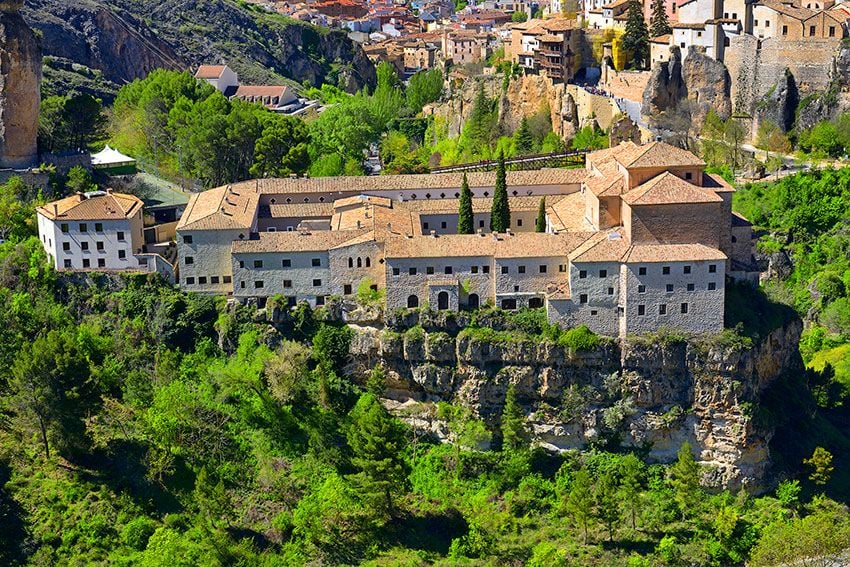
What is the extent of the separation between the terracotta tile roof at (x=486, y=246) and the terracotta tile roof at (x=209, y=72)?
192 ft

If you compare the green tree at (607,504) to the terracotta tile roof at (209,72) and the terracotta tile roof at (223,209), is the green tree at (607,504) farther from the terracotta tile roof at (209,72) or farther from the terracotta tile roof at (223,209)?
the terracotta tile roof at (209,72)

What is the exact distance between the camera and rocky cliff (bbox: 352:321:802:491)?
54156 millimetres

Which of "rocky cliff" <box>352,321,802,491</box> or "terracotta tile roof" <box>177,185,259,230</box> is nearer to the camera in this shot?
"rocky cliff" <box>352,321,802,491</box>

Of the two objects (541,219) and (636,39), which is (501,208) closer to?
(541,219)

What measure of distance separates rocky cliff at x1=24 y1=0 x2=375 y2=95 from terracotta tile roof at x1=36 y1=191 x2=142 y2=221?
182 feet

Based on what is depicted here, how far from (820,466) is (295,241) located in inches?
912

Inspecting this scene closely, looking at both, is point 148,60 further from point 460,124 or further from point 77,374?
point 77,374

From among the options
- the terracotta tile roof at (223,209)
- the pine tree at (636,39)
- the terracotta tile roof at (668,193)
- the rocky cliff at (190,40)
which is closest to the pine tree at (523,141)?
the pine tree at (636,39)

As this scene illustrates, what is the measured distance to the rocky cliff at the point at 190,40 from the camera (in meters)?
118

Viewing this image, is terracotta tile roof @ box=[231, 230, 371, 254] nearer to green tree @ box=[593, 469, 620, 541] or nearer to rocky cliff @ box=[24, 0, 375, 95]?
green tree @ box=[593, 469, 620, 541]

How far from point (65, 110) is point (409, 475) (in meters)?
30.0

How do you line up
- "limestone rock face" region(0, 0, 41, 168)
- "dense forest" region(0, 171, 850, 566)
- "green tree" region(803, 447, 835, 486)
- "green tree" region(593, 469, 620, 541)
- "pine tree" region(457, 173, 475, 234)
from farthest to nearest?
"limestone rock face" region(0, 0, 41, 168) → "pine tree" region(457, 173, 475, 234) → "green tree" region(803, 447, 835, 486) → "green tree" region(593, 469, 620, 541) → "dense forest" region(0, 171, 850, 566)

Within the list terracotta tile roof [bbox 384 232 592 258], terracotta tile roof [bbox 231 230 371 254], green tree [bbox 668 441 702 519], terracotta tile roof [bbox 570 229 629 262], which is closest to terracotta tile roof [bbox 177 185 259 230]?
terracotta tile roof [bbox 231 230 371 254]

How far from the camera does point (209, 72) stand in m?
113
